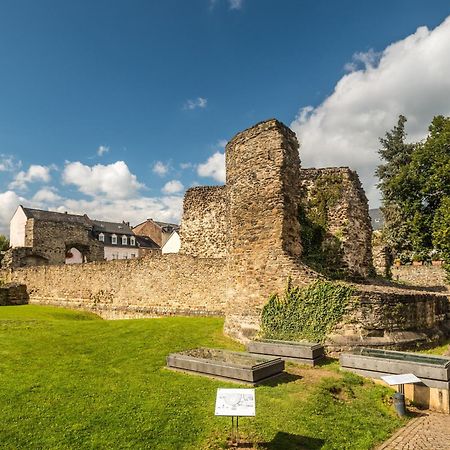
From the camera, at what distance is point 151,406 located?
7168mm

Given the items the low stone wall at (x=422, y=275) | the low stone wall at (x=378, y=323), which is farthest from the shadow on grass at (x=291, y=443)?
the low stone wall at (x=422, y=275)

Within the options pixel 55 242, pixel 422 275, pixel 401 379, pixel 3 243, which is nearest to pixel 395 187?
pixel 422 275

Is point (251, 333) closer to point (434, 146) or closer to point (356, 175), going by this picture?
point (356, 175)

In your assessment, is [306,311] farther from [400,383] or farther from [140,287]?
[140,287]

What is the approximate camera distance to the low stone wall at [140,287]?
65.7 feet

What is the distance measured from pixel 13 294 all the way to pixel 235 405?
2952cm

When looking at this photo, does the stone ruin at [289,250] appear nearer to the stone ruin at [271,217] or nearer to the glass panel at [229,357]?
the stone ruin at [271,217]

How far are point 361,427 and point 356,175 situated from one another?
1120 centimetres

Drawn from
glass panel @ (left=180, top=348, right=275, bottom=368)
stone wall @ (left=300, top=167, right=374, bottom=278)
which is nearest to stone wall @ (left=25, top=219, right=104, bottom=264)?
stone wall @ (left=300, top=167, right=374, bottom=278)

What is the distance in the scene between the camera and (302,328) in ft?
38.8

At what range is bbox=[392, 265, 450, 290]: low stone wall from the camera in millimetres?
26375

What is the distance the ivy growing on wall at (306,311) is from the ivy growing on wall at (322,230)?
7.82 feet

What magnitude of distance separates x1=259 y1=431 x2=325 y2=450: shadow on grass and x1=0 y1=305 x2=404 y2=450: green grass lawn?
0.05 feet

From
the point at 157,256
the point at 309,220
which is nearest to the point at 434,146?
the point at 309,220
